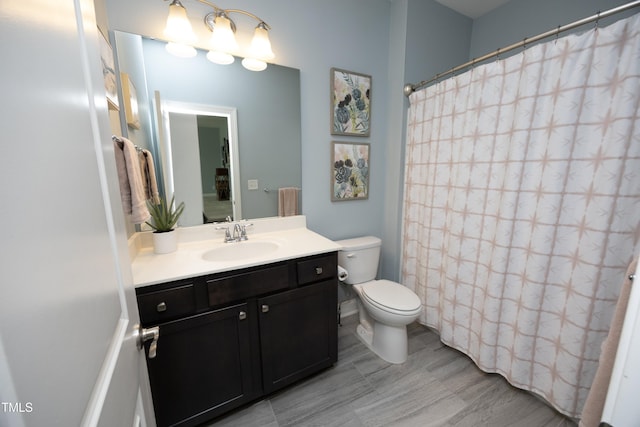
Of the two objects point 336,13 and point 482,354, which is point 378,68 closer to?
point 336,13

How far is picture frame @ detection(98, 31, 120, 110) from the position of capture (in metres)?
1.09

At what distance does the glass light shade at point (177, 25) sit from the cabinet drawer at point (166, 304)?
1286mm

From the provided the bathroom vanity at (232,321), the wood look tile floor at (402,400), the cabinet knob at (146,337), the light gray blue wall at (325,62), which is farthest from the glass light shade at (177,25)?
the wood look tile floor at (402,400)

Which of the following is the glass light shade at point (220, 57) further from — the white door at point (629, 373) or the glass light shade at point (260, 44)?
the white door at point (629, 373)

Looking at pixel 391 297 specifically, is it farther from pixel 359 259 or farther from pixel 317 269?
pixel 317 269

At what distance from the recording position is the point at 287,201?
181 centimetres

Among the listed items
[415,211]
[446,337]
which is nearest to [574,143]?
[415,211]

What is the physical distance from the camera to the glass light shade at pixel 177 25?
1.25 m

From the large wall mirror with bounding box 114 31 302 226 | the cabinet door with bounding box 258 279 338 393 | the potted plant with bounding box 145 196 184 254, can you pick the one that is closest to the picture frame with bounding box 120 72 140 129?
the large wall mirror with bounding box 114 31 302 226

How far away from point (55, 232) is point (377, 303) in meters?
1.61

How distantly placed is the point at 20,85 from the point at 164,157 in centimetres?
129

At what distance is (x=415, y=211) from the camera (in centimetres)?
199

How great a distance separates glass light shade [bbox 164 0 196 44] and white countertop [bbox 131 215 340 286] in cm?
105

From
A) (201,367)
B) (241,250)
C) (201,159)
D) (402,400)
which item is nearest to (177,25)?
(201,159)
